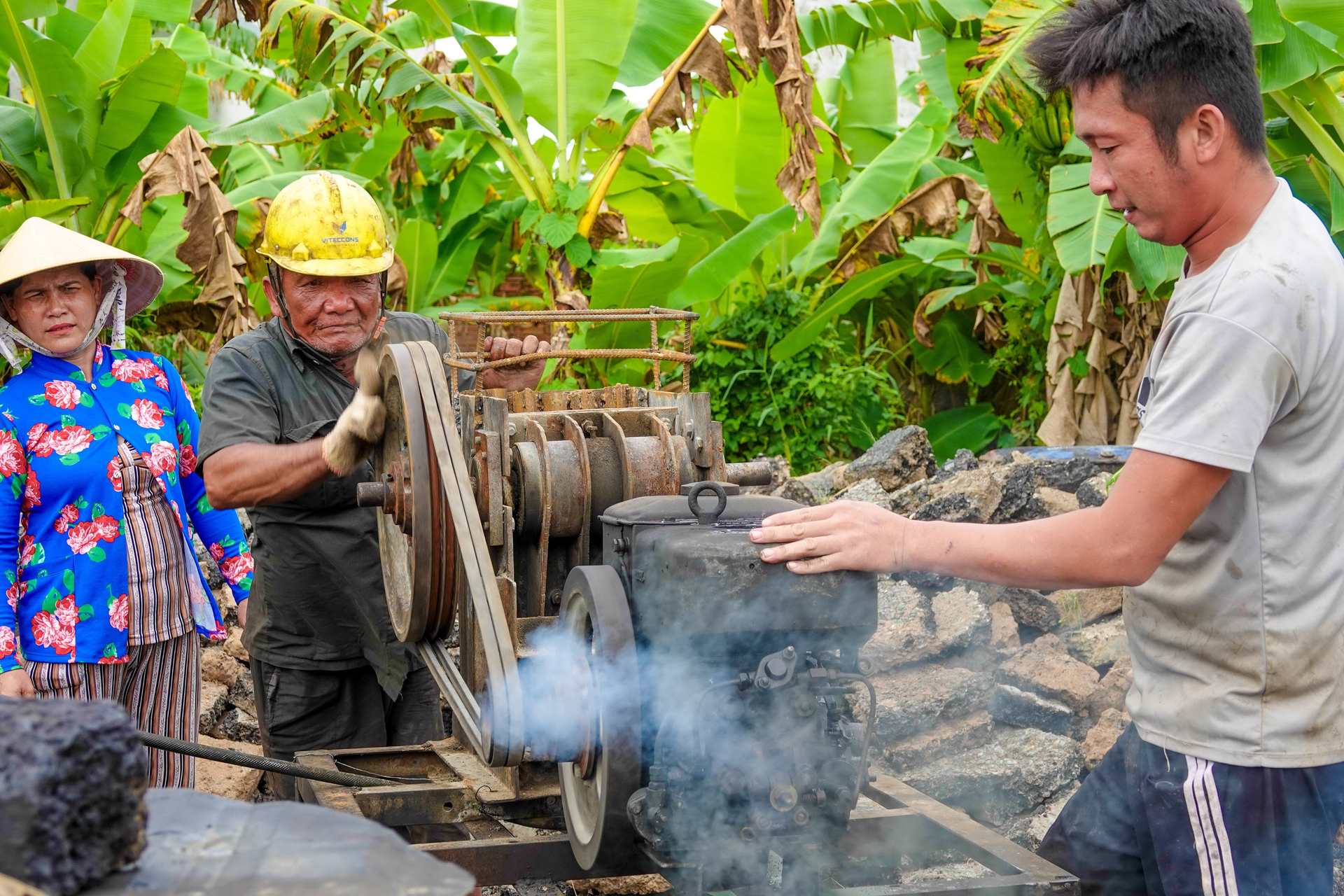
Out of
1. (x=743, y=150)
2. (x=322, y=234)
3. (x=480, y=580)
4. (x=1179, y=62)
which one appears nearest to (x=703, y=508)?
(x=480, y=580)

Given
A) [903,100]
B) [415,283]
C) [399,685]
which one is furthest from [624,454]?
[903,100]

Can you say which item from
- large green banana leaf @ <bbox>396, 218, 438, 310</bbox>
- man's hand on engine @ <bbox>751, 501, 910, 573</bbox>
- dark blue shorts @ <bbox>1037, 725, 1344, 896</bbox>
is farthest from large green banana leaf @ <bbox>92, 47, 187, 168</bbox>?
dark blue shorts @ <bbox>1037, 725, 1344, 896</bbox>

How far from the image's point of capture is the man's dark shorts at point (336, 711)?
3611 mm

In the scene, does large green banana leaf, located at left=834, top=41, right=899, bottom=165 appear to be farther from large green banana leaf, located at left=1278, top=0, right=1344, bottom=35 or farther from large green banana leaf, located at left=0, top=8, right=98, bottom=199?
large green banana leaf, located at left=0, top=8, right=98, bottom=199

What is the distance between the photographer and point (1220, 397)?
175 cm

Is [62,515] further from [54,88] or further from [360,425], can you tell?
[54,88]

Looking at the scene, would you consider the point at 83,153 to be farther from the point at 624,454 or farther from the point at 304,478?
the point at 624,454

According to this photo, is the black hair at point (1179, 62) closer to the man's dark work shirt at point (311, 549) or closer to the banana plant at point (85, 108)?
the man's dark work shirt at point (311, 549)

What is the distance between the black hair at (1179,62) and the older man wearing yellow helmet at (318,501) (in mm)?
2144

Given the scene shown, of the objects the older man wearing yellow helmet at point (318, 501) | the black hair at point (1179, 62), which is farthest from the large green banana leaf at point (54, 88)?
the black hair at point (1179, 62)

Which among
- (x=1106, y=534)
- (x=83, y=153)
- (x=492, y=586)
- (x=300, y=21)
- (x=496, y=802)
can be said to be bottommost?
(x=496, y=802)

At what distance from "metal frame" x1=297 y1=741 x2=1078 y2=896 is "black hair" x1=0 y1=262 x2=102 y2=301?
1.48 m

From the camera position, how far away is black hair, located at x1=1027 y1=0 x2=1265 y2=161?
1.81 metres

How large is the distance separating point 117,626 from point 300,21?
5.05m
